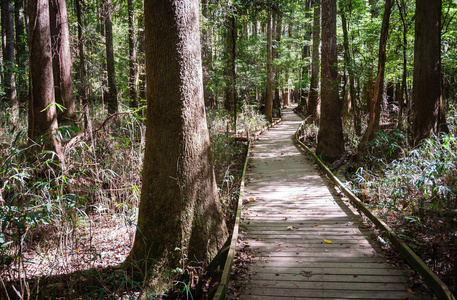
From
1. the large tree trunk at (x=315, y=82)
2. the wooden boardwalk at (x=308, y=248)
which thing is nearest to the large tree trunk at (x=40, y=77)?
the wooden boardwalk at (x=308, y=248)

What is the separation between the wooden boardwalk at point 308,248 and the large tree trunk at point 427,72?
2.95 m

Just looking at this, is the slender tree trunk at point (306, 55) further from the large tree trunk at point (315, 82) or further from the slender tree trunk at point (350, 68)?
the slender tree trunk at point (350, 68)

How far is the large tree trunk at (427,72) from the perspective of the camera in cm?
799

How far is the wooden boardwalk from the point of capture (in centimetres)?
383

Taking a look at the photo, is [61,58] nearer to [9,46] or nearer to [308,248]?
[308,248]

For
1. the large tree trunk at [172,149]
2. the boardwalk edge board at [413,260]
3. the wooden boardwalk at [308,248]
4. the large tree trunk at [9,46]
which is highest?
the large tree trunk at [9,46]

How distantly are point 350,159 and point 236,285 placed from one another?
7308 millimetres

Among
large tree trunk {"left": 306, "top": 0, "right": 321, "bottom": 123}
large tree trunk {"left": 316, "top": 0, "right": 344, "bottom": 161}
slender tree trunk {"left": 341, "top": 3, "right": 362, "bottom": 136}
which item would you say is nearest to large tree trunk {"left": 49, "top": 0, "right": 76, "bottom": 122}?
large tree trunk {"left": 316, "top": 0, "right": 344, "bottom": 161}

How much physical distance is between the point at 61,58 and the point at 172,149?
4.94 metres

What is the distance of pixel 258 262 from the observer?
14.9ft

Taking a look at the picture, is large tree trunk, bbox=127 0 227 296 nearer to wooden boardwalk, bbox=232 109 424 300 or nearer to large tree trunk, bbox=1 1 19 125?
wooden boardwalk, bbox=232 109 424 300

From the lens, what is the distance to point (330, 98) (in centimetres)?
1065

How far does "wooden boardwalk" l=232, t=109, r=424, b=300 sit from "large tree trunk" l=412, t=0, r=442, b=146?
2954 millimetres

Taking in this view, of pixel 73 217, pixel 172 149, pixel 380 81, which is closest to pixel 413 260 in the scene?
pixel 172 149
